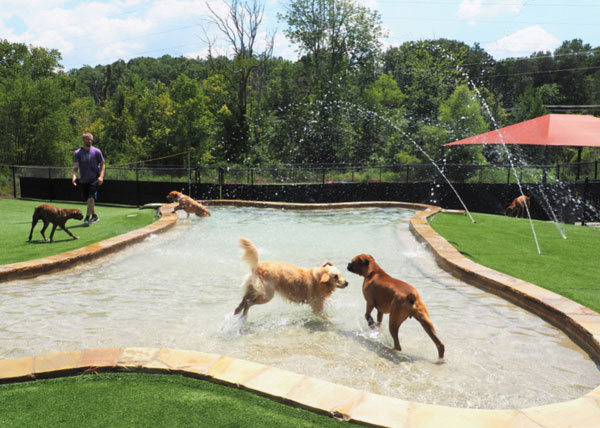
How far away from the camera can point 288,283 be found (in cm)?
489

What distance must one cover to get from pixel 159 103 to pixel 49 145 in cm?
1946

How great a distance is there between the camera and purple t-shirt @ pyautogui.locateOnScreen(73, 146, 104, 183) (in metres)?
10.9

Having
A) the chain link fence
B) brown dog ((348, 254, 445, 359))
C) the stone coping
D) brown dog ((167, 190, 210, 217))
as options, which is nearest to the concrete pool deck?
brown dog ((348, 254, 445, 359))

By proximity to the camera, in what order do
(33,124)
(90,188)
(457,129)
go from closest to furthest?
(90,188) < (457,129) < (33,124)

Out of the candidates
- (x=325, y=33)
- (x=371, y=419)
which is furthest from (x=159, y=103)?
(x=371, y=419)

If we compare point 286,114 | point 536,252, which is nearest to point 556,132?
point 536,252

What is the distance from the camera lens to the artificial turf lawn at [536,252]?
5.86 meters

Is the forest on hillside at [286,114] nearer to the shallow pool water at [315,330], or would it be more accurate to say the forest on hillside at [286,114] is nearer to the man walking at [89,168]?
the man walking at [89,168]

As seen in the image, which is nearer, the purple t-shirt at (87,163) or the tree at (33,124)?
the purple t-shirt at (87,163)

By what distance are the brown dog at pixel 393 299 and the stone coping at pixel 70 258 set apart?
5006 millimetres

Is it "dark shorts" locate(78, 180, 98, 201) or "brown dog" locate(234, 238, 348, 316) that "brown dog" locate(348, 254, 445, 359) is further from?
"dark shorts" locate(78, 180, 98, 201)

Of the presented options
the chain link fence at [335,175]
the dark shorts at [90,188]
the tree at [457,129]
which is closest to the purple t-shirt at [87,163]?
the dark shorts at [90,188]

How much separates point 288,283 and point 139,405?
2.34m

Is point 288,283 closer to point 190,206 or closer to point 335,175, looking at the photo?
point 190,206
